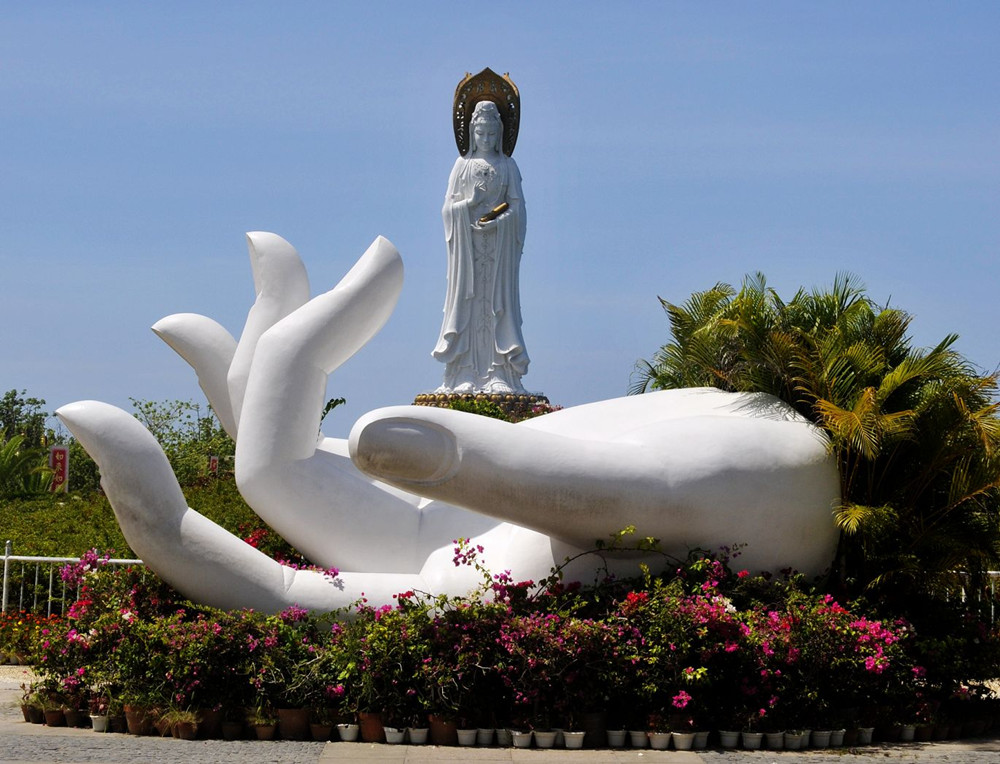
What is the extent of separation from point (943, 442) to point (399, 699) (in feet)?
13.2

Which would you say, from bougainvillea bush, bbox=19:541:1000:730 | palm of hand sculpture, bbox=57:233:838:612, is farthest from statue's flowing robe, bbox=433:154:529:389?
bougainvillea bush, bbox=19:541:1000:730

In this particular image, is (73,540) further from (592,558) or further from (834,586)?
(834,586)

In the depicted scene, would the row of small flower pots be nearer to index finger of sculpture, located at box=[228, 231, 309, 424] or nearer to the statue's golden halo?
index finger of sculpture, located at box=[228, 231, 309, 424]

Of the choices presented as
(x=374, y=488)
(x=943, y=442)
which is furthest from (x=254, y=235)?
(x=943, y=442)

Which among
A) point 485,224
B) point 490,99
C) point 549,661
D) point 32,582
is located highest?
point 490,99

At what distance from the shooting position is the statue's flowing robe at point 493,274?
21.1 metres

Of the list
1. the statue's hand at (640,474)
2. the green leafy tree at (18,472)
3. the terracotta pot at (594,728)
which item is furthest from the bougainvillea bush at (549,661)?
the green leafy tree at (18,472)

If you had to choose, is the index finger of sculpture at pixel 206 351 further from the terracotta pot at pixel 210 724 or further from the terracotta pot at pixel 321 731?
the terracotta pot at pixel 321 731

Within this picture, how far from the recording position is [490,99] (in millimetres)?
21188

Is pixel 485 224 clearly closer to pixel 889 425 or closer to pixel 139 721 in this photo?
pixel 889 425

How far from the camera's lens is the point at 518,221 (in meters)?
21.2

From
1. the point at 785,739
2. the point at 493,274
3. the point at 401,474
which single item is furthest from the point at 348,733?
the point at 493,274

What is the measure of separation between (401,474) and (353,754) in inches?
64.9

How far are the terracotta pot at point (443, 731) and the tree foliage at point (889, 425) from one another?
288 cm
